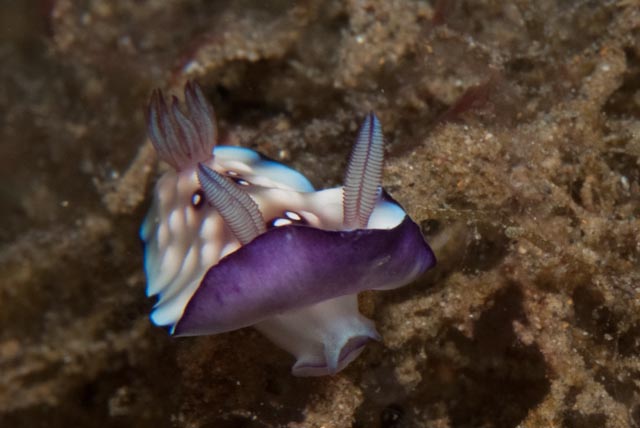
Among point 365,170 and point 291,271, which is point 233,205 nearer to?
point 291,271

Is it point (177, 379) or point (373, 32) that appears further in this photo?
point (373, 32)

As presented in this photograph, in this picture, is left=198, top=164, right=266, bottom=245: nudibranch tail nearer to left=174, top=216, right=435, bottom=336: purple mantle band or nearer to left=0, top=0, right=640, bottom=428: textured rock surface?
left=174, top=216, right=435, bottom=336: purple mantle band

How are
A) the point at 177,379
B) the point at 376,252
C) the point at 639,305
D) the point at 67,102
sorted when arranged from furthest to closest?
the point at 67,102
the point at 177,379
the point at 639,305
the point at 376,252

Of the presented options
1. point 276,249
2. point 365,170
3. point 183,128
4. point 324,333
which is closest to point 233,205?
point 276,249

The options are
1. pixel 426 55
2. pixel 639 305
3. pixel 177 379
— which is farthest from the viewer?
pixel 426 55

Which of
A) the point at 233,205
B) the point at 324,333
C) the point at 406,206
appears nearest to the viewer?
the point at 233,205

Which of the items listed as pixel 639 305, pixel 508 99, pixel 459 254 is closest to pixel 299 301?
pixel 459 254

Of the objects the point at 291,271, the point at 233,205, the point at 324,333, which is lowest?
the point at 324,333

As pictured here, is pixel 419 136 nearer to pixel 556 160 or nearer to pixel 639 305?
pixel 556 160
